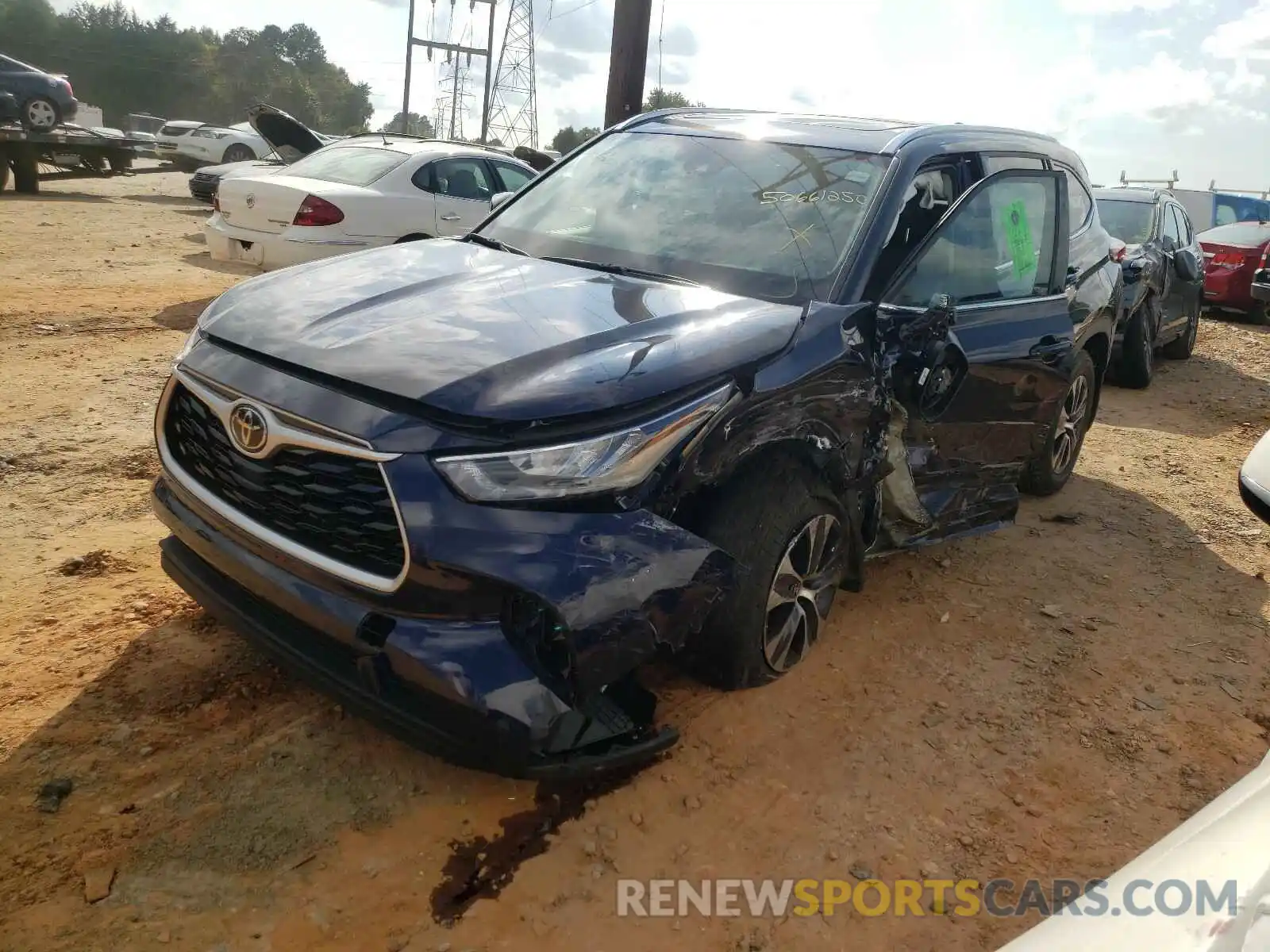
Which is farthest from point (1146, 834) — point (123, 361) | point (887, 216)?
point (123, 361)

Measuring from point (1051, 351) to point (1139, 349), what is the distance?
212 inches

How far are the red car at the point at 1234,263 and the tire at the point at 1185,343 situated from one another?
2747 mm

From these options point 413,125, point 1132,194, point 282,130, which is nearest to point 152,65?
point 413,125

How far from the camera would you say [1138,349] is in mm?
8914

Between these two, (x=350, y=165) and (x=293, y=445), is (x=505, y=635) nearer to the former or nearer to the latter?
(x=293, y=445)

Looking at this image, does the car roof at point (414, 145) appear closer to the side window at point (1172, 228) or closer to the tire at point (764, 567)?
the side window at point (1172, 228)

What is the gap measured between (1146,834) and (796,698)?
1106 mm

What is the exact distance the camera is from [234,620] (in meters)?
2.54

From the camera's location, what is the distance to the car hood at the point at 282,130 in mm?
9820

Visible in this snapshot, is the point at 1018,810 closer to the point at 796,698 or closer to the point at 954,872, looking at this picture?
the point at 954,872

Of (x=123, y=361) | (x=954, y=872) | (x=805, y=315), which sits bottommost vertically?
(x=954, y=872)

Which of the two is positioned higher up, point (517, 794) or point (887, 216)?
point (887, 216)

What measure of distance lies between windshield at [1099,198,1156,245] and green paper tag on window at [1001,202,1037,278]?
5.53m

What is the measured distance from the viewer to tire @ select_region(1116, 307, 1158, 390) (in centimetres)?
883
